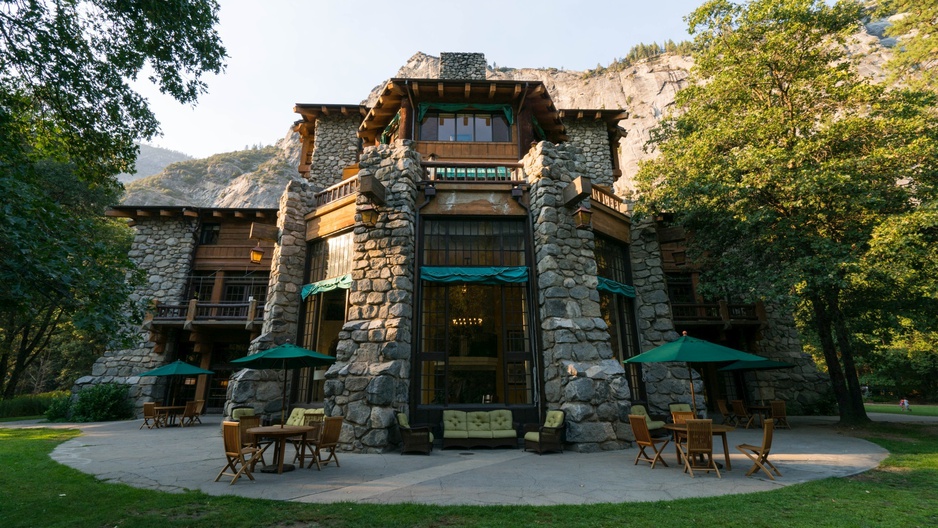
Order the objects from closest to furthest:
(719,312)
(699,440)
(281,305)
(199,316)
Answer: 1. (699,440)
2. (281,305)
3. (719,312)
4. (199,316)

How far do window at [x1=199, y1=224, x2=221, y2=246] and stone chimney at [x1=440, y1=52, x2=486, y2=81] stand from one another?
41.2 feet

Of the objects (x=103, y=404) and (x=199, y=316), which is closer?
(x=103, y=404)

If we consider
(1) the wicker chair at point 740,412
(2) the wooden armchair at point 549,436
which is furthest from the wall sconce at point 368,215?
(1) the wicker chair at point 740,412

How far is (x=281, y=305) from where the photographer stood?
498 inches

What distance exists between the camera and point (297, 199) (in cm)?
1396

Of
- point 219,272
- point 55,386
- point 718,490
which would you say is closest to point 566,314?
point 718,490

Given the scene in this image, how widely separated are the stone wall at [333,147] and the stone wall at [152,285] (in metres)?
6.20

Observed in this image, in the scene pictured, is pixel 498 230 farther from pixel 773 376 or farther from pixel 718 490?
pixel 773 376

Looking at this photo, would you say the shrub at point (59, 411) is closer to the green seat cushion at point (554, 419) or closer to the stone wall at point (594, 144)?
the green seat cushion at point (554, 419)

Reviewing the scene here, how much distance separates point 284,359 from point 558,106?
69627mm

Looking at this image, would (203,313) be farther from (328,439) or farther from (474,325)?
(328,439)

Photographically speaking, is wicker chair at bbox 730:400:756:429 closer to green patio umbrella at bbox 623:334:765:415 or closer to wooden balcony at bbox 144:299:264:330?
green patio umbrella at bbox 623:334:765:415

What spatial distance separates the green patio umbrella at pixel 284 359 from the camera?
837 cm

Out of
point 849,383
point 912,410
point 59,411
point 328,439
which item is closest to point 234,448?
point 328,439
